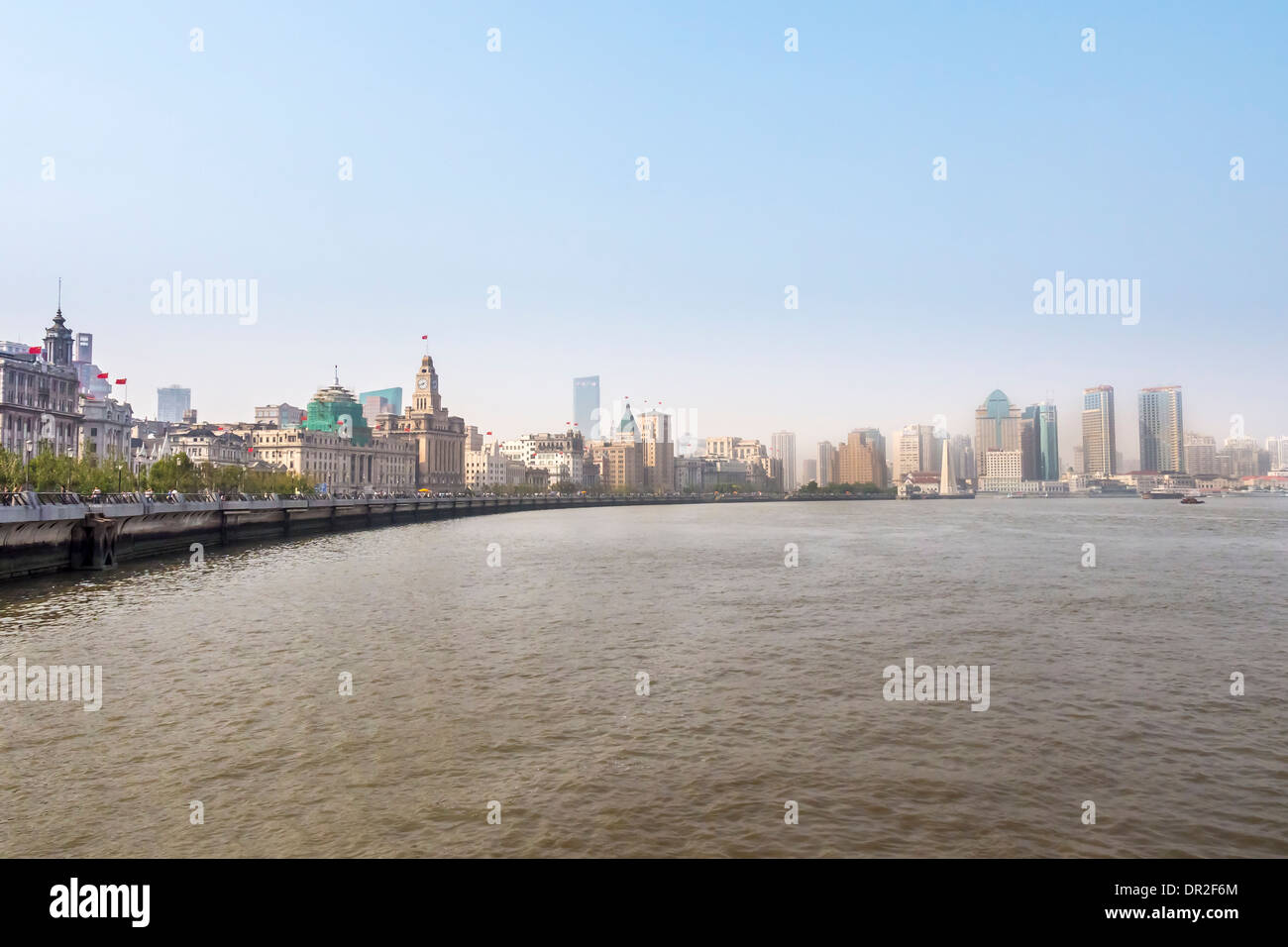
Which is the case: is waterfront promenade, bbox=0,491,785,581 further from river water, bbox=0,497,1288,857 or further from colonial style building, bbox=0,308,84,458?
colonial style building, bbox=0,308,84,458

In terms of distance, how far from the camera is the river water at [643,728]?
11.6m

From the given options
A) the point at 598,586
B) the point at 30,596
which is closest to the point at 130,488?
the point at 30,596

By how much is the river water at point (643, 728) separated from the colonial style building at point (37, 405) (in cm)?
9938

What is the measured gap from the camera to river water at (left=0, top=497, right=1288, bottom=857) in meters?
11.6

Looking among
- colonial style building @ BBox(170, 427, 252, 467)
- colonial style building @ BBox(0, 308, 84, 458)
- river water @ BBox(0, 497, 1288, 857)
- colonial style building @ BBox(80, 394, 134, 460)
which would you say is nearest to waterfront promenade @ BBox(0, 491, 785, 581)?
river water @ BBox(0, 497, 1288, 857)

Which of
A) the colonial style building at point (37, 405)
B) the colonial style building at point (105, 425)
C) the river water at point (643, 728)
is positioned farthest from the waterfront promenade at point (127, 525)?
the colonial style building at point (105, 425)

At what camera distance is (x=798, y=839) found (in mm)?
11328

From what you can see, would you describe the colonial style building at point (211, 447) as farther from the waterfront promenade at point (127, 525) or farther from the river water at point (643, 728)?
the river water at point (643, 728)

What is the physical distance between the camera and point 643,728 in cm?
1641

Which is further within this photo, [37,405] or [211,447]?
[211,447]

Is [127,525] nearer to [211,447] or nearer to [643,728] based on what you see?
[643,728]

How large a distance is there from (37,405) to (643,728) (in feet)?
450

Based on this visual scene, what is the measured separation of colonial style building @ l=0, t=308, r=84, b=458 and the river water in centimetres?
9938

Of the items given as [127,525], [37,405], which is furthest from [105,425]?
[127,525]
